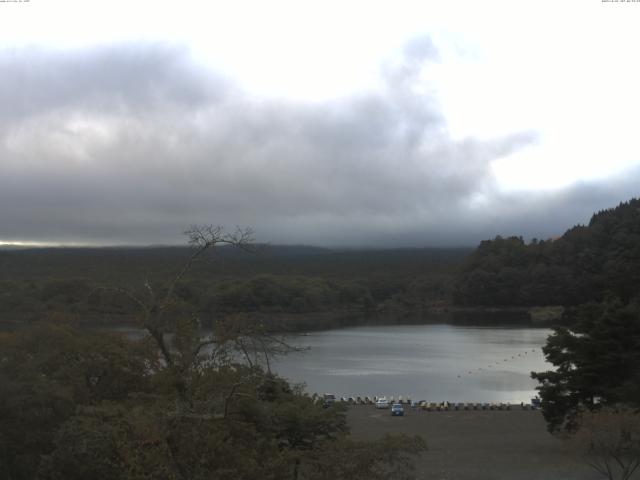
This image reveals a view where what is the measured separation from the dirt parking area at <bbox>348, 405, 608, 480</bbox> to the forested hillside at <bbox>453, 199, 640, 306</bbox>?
7429 centimetres

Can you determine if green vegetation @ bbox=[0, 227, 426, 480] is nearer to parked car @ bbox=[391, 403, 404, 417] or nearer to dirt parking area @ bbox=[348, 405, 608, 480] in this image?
dirt parking area @ bbox=[348, 405, 608, 480]

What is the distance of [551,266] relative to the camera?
11081 cm

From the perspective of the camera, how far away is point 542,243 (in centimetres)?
12756

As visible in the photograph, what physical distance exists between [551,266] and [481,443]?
91.7 meters

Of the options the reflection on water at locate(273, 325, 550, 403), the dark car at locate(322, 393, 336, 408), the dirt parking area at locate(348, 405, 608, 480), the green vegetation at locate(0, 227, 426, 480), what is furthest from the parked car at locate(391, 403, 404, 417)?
the green vegetation at locate(0, 227, 426, 480)

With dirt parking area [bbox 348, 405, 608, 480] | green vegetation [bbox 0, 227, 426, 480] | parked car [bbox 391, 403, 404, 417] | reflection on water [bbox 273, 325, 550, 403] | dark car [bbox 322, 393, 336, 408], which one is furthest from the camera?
reflection on water [bbox 273, 325, 550, 403]

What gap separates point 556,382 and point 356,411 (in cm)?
1194

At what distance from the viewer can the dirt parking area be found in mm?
19250

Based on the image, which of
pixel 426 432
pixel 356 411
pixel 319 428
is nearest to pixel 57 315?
pixel 319 428

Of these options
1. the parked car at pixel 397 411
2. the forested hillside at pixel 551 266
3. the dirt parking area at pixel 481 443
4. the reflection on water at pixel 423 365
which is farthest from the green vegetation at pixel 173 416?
the forested hillside at pixel 551 266

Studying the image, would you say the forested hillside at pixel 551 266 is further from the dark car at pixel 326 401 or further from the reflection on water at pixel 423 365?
the dark car at pixel 326 401

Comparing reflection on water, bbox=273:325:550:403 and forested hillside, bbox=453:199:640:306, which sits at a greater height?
forested hillside, bbox=453:199:640:306

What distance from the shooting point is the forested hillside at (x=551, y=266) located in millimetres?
105000

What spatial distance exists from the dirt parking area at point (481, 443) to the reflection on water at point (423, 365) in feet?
19.7
